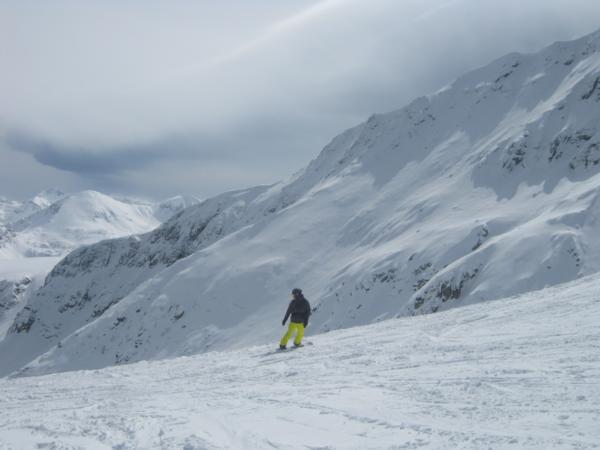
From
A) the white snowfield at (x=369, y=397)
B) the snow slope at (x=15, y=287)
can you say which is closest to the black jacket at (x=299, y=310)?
the white snowfield at (x=369, y=397)

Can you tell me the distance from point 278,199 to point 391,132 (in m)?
23.7

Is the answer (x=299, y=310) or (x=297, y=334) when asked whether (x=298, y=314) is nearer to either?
(x=299, y=310)

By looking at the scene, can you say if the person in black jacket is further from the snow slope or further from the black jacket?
the snow slope

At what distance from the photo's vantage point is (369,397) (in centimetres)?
850

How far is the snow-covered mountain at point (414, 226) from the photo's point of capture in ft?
136

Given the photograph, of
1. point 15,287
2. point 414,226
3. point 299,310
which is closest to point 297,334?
point 299,310

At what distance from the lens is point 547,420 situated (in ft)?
21.3

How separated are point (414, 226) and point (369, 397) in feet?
181

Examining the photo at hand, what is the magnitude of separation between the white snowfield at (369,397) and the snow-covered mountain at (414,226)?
25320 mm

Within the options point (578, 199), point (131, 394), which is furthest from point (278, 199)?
point (131, 394)

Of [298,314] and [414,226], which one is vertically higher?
[298,314]

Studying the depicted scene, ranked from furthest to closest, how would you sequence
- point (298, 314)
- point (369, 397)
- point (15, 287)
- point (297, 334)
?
1. point (15, 287)
2. point (298, 314)
3. point (297, 334)
4. point (369, 397)

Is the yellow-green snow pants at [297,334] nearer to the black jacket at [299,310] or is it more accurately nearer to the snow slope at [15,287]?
the black jacket at [299,310]

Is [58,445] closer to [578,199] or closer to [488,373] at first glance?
[488,373]
